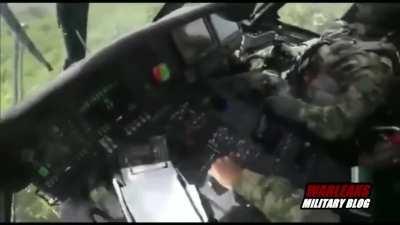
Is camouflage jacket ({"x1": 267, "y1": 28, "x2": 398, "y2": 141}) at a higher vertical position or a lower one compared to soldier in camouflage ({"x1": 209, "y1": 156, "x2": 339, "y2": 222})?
higher

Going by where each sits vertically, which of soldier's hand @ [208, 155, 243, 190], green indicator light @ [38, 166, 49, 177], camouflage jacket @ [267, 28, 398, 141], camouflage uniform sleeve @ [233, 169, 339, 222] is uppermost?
green indicator light @ [38, 166, 49, 177]

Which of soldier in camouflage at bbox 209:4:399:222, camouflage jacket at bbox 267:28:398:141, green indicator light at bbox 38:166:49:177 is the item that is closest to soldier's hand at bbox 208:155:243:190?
soldier in camouflage at bbox 209:4:399:222

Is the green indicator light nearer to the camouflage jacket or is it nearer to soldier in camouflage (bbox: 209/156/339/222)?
soldier in camouflage (bbox: 209/156/339/222)

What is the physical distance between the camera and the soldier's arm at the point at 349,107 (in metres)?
1.44

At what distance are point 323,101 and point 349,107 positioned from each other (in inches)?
3.0

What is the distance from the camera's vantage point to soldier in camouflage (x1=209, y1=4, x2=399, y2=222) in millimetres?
1441

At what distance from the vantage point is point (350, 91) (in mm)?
1447

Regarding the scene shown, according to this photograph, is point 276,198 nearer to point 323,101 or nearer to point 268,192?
point 268,192

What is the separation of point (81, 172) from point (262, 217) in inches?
21.0

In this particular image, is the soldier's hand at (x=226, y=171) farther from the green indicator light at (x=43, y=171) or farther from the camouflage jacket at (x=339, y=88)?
the green indicator light at (x=43, y=171)

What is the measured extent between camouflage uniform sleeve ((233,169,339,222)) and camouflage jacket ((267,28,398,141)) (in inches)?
7.5

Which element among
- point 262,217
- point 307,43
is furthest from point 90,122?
point 307,43

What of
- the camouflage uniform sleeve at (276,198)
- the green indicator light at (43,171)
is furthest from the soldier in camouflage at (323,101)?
the green indicator light at (43,171)

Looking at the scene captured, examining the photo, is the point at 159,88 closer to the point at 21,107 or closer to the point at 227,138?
the point at 227,138
